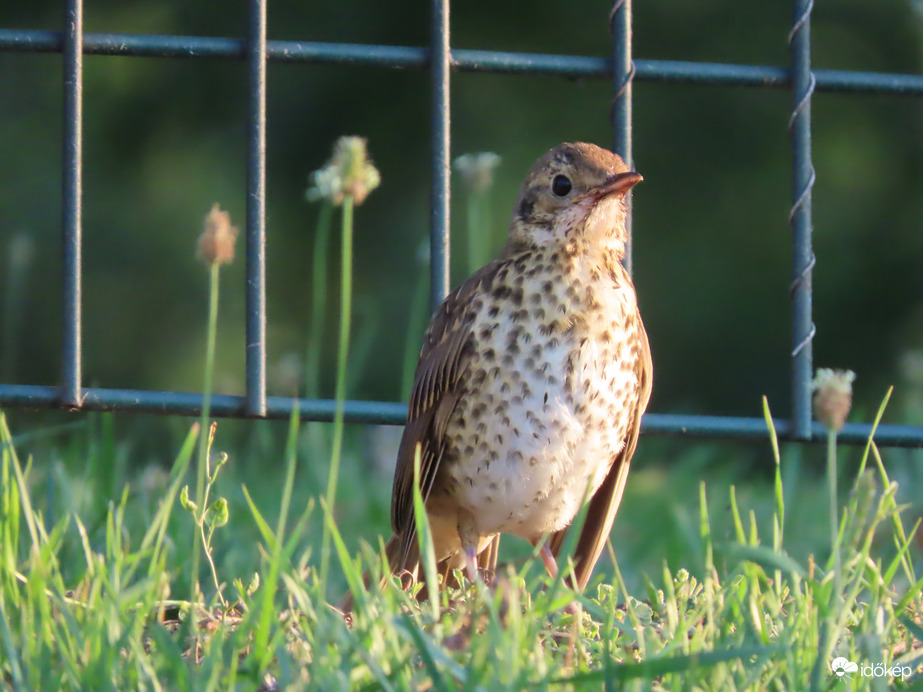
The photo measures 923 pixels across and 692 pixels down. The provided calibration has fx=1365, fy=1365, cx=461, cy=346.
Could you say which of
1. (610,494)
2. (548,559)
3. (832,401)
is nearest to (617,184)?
(610,494)

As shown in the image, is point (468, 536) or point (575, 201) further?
point (468, 536)

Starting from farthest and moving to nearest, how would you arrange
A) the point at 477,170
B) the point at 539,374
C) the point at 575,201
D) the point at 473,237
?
the point at 473,237, the point at 477,170, the point at 575,201, the point at 539,374

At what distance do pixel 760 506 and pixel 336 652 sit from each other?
272cm

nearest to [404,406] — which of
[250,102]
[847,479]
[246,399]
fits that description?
[246,399]

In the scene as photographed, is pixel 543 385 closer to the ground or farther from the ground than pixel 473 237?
closer to the ground

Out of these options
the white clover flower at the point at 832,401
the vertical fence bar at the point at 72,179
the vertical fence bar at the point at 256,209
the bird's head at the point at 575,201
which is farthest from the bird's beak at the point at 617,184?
the vertical fence bar at the point at 72,179

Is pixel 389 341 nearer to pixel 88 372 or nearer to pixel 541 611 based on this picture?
pixel 88 372

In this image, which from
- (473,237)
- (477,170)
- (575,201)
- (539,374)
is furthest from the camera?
(473,237)

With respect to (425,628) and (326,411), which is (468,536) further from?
(425,628)

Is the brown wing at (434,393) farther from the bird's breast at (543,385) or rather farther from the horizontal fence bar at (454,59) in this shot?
the horizontal fence bar at (454,59)

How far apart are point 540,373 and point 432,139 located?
60 cm

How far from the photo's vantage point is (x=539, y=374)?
2.53 metres

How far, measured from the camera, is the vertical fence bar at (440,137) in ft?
9.28

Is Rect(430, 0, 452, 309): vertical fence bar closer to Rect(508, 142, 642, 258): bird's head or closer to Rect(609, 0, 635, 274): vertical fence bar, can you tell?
Rect(508, 142, 642, 258): bird's head
